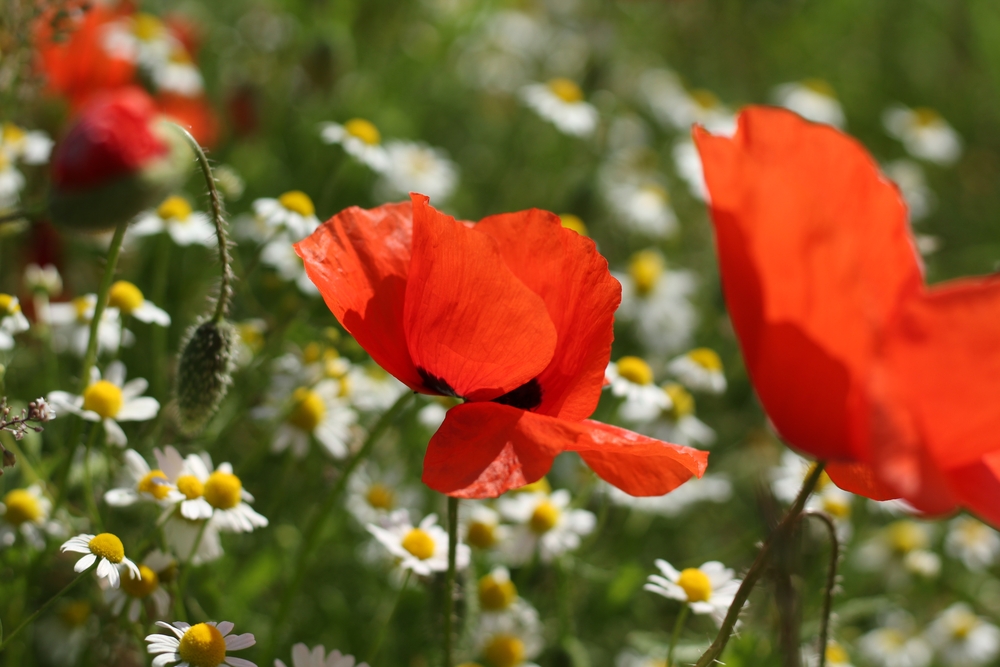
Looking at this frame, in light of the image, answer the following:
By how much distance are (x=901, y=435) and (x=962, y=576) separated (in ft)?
7.04

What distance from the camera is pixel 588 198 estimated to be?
105 inches

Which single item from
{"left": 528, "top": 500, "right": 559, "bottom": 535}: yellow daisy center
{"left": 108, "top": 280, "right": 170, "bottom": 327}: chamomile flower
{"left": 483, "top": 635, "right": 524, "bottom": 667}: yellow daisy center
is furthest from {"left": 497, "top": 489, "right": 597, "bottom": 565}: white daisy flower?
{"left": 108, "top": 280, "right": 170, "bottom": 327}: chamomile flower

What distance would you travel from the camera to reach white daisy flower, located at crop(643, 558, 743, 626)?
121 centimetres

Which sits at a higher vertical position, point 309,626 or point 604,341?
point 604,341

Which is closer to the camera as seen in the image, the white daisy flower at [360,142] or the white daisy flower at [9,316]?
the white daisy flower at [9,316]

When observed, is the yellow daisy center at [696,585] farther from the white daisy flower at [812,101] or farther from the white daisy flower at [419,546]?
the white daisy flower at [812,101]

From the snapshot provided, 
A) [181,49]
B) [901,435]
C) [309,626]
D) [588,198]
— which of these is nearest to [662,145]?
[588,198]

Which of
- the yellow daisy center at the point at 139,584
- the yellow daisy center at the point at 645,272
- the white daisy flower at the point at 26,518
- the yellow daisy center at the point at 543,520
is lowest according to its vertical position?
the yellow daisy center at the point at 645,272

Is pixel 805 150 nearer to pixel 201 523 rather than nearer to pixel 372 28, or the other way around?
pixel 201 523

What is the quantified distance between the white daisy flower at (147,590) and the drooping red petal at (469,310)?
1.46 ft

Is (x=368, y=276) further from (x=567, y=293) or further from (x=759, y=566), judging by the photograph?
(x=759, y=566)

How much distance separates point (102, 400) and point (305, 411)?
1.18 feet

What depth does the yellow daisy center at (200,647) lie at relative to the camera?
0.91 m

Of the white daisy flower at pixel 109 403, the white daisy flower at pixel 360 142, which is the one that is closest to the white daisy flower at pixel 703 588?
the white daisy flower at pixel 109 403
